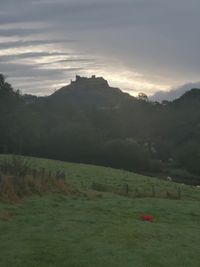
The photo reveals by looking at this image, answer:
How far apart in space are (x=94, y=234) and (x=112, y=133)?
82818 mm

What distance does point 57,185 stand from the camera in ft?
87.0

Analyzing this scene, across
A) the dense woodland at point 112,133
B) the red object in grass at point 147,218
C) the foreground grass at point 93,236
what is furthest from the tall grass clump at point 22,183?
the dense woodland at point 112,133

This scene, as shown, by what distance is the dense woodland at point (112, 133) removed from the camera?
228 ft

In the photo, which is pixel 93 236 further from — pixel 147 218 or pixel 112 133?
pixel 112 133

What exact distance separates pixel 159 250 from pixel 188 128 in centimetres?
8866

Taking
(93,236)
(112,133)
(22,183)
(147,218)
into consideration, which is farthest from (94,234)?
(112,133)

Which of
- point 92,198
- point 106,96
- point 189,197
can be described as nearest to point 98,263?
point 92,198

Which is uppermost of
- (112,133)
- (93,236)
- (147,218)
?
(112,133)

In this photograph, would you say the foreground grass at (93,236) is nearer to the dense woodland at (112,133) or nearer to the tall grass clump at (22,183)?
the tall grass clump at (22,183)

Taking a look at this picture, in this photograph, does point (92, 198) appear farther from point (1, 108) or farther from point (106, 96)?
point (106, 96)

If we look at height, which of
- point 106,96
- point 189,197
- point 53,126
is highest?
point 106,96

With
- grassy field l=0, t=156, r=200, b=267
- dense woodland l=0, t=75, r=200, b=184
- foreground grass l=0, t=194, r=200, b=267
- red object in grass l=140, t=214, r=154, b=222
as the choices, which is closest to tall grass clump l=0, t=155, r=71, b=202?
grassy field l=0, t=156, r=200, b=267

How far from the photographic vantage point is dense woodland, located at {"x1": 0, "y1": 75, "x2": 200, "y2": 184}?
2734 inches

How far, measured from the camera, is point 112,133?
98062 mm
